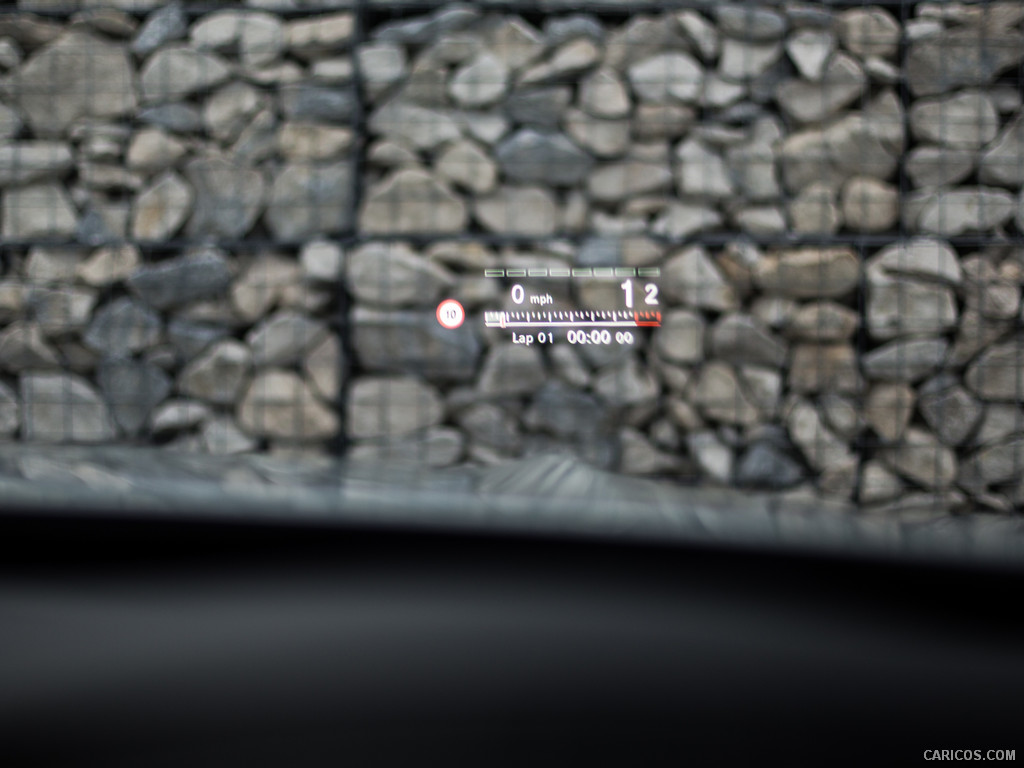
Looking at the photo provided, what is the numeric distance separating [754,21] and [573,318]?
982mm

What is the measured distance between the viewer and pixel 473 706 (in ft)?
1.08

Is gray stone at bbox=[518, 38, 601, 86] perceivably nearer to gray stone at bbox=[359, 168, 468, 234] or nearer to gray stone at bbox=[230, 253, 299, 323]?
gray stone at bbox=[359, 168, 468, 234]

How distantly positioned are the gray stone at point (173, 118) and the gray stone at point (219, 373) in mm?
648

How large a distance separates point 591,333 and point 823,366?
0.65 meters

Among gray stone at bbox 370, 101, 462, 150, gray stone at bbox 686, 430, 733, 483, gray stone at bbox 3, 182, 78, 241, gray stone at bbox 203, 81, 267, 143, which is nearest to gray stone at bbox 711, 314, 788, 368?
gray stone at bbox 686, 430, 733, 483

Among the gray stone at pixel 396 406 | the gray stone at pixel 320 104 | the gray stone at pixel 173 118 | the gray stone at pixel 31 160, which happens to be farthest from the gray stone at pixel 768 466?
the gray stone at pixel 31 160

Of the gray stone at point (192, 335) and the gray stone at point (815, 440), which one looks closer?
the gray stone at point (815, 440)

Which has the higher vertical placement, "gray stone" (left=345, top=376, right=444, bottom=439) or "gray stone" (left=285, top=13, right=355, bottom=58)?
"gray stone" (left=285, top=13, right=355, bottom=58)

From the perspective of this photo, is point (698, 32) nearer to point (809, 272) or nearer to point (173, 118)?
point (809, 272)

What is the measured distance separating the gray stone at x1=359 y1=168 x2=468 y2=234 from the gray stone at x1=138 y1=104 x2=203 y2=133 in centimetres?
58

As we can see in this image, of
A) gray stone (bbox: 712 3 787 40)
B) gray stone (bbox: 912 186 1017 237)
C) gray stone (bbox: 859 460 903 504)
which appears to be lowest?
gray stone (bbox: 859 460 903 504)

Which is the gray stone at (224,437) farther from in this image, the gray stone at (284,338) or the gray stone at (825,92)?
the gray stone at (825,92)

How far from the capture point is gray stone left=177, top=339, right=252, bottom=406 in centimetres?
226

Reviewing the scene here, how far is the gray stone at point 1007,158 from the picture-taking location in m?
2.16
